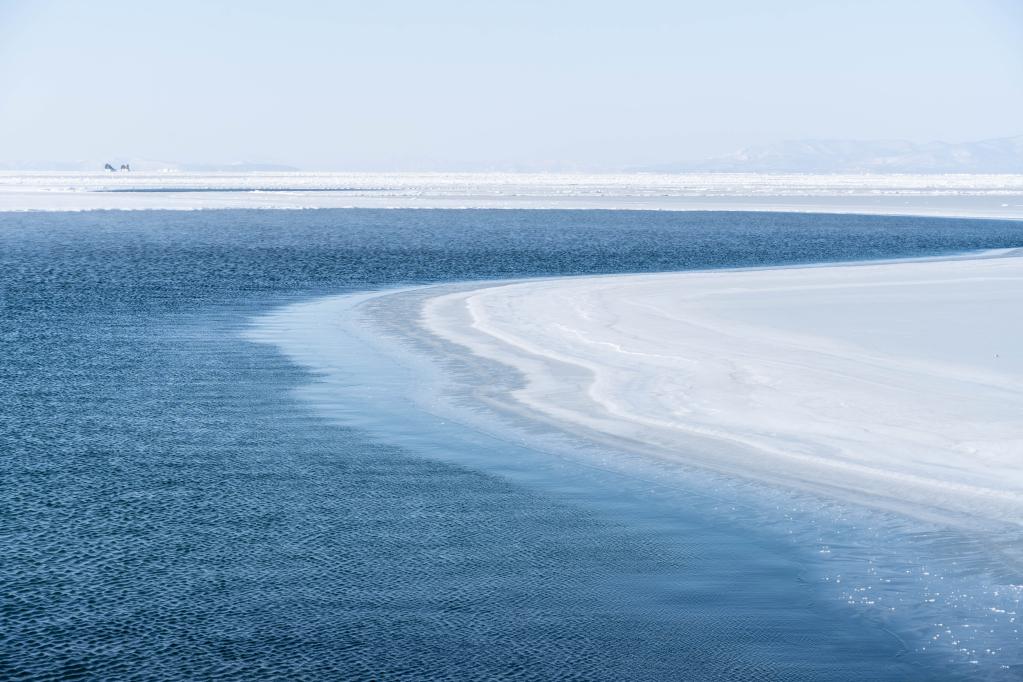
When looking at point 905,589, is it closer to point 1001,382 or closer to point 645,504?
point 645,504

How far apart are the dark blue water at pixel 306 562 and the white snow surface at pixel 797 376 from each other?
5.67 feet

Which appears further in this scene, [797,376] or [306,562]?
[797,376]

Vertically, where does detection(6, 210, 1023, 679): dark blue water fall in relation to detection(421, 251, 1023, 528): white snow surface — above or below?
below

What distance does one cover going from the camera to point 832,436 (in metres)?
9.77

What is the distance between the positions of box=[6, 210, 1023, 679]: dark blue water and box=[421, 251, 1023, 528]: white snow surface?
1.73 m

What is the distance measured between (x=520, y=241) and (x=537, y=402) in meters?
27.4

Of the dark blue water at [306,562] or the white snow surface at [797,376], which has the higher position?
the white snow surface at [797,376]

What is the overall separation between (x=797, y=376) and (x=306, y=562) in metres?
6.69

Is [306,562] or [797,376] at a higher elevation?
[797,376]

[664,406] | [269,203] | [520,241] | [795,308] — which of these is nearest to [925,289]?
[795,308]

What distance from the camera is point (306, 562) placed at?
6.89 metres

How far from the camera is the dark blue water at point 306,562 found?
5566mm

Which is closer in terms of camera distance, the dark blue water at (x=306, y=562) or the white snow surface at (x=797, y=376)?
the dark blue water at (x=306, y=562)

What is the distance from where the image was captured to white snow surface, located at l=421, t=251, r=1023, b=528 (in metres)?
8.84
